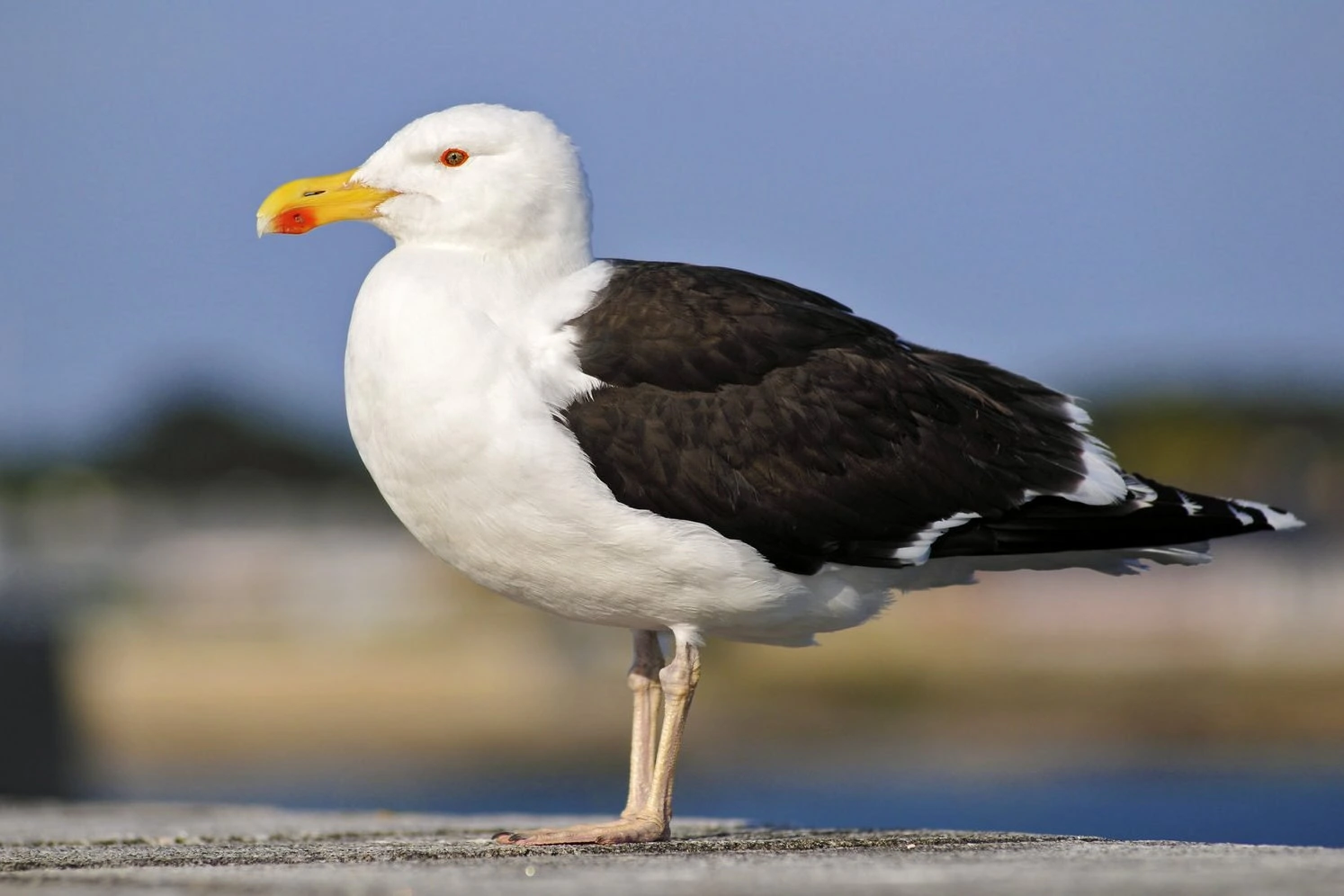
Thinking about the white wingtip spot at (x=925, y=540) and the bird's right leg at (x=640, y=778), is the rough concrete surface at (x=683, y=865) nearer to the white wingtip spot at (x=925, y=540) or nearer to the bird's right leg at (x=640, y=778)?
the bird's right leg at (x=640, y=778)

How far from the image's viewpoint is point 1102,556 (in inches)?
317

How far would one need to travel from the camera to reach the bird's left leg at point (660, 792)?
7039 millimetres

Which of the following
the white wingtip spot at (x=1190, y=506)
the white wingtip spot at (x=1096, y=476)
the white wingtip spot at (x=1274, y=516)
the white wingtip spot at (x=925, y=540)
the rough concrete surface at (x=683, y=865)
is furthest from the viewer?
the white wingtip spot at (x=1274, y=516)

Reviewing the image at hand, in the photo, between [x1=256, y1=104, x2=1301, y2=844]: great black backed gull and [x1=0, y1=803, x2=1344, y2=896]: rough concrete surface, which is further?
[x1=256, y1=104, x2=1301, y2=844]: great black backed gull

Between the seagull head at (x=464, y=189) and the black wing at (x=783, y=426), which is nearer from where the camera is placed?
the black wing at (x=783, y=426)

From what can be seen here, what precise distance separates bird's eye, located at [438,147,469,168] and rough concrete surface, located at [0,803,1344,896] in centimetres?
294

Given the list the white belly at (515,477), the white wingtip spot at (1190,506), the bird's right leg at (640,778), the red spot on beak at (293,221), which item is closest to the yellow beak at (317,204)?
the red spot on beak at (293,221)

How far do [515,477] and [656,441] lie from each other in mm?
617

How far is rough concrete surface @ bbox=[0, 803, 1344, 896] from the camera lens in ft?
16.8

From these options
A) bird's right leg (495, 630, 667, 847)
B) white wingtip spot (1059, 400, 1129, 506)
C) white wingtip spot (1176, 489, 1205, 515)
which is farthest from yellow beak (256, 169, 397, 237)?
white wingtip spot (1176, 489, 1205, 515)

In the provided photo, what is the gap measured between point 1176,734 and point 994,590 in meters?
12.1

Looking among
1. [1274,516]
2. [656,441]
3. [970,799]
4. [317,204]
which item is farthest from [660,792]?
[970,799]

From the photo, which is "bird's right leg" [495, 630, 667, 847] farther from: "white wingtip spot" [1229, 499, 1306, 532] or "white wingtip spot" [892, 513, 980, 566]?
"white wingtip spot" [1229, 499, 1306, 532]

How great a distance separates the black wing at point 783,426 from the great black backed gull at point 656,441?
11mm
